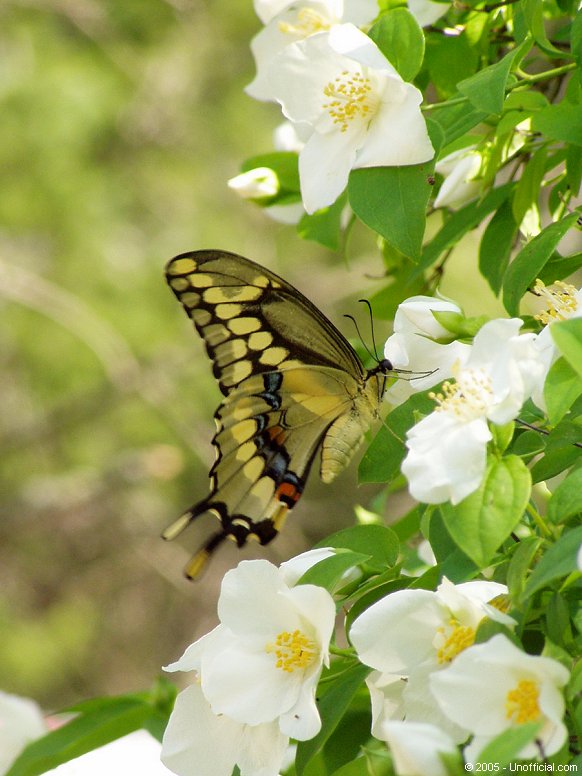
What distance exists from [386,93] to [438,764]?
0.55 m

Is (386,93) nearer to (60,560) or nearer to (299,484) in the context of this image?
(299,484)

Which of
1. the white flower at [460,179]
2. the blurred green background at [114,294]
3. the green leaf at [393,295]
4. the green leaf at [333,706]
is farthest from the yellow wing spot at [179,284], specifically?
the blurred green background at [114,294]

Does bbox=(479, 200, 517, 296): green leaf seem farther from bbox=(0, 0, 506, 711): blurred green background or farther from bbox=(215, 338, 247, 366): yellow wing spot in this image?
bbox=(0, 0, 506, 711): blurred green background

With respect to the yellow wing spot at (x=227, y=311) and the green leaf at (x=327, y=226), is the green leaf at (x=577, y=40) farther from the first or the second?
the yellow wing spot at (x=227, y=311)

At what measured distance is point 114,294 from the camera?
4398 mm

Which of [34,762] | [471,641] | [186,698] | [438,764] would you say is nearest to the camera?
[438,764]

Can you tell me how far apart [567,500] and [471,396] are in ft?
0.29

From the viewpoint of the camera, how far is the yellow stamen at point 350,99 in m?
0.85

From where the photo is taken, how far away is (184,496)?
4.50 metres

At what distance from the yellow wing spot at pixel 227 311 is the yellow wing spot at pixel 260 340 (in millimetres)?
32

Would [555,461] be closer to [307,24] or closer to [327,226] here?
[327,226]

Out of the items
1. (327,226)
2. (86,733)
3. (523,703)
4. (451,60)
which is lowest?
(86,733)

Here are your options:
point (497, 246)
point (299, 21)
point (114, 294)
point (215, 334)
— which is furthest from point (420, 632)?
point (114, 294)

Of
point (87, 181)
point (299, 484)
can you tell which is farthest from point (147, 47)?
point (299, 484)
